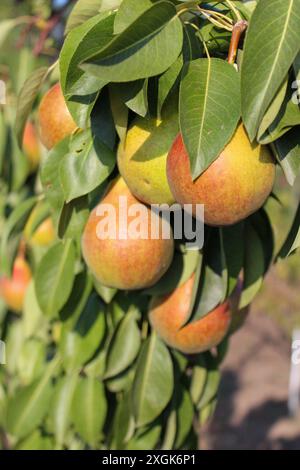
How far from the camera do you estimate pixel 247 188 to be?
748 mm

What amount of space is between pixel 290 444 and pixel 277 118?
2222 millimetres

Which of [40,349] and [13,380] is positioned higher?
[40,349]

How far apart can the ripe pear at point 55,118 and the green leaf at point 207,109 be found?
270mm

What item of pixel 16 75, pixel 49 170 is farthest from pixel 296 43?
pixel 16 75

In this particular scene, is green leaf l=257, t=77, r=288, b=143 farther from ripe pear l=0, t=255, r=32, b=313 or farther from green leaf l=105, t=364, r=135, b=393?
ripe pear l=0, t=255, r=32, b=313

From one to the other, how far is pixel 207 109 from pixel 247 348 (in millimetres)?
3527

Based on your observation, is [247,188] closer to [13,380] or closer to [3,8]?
[13,380]

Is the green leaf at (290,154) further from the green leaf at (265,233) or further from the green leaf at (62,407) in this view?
the green leaf at (62,407)

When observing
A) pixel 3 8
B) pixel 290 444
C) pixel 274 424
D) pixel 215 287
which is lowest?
pixel 274 424

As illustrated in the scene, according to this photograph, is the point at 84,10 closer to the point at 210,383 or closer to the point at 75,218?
the point at 75,218

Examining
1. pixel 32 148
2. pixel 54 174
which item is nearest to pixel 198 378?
pixel 54 174

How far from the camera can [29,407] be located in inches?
55.2

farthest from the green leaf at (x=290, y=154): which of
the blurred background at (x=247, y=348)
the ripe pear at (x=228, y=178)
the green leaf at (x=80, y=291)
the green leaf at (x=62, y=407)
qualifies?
the green leaf at (x=62, y=407)
